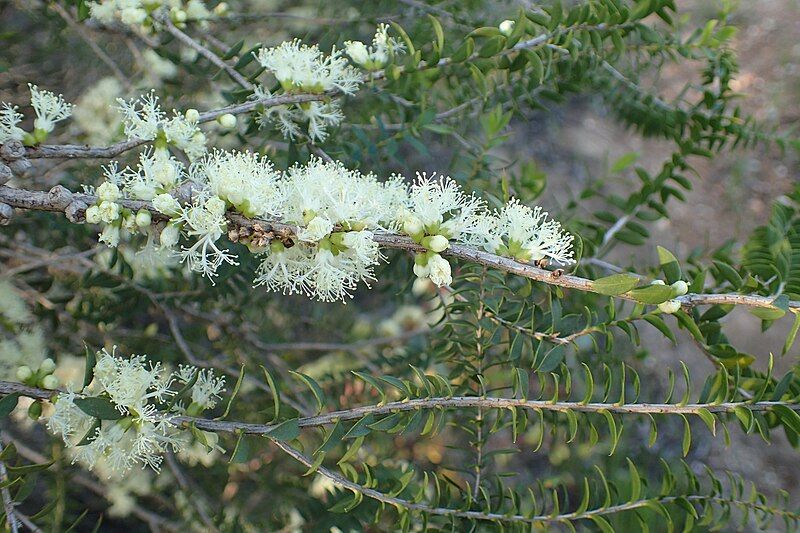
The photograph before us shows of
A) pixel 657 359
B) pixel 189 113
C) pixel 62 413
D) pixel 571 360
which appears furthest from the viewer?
pixel 657 359

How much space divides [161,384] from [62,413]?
0.14 meters

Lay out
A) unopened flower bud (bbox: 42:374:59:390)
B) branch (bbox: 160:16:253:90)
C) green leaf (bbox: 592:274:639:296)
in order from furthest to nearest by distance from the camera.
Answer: branch (bbox: 160:16:253:90), unopened flower bud (bbox: 42:374:59:390), green leaf (bbox: 592:274:639:296)

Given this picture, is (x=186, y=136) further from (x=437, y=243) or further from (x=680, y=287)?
(x=680, y=287)

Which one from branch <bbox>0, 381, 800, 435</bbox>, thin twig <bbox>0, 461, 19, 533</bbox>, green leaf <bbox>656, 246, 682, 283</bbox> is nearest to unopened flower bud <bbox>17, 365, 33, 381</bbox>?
branch <bbox>0, 381, 800, 435</bbox>

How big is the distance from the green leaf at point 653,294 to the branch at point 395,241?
11mm

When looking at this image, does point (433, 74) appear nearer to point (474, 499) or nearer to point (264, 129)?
point (264, 129)

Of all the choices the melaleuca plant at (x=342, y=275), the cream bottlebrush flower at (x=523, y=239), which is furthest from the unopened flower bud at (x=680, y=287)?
the cream bottlebrush flower at (x=523, y=239)

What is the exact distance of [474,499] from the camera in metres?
1.07

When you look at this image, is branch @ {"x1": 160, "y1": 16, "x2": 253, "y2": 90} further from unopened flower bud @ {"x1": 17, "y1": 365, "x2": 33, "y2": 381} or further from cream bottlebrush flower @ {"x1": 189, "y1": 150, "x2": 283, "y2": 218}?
unopened flower bud @ {"x1": 17, "y1": 365, "x2": 33, "y2": 381}

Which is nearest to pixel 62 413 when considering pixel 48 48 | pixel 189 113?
pixel 189 113

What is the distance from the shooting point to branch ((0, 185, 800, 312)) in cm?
89

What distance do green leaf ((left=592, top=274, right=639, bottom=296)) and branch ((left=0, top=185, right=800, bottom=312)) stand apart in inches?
1.2

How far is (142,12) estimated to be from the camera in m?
1.25

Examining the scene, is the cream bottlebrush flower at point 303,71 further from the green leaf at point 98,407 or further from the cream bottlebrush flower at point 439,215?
the green leaf at point 98,407
